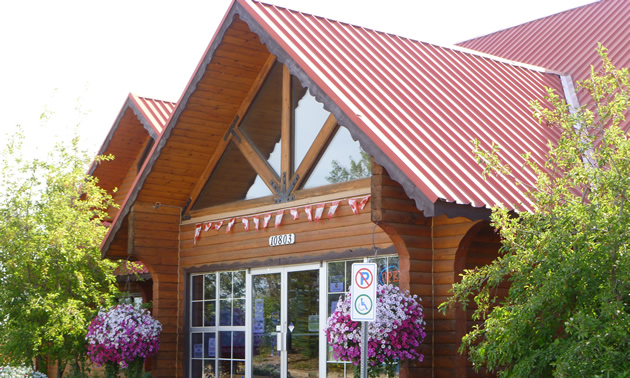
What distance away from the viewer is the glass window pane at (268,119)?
1247cm

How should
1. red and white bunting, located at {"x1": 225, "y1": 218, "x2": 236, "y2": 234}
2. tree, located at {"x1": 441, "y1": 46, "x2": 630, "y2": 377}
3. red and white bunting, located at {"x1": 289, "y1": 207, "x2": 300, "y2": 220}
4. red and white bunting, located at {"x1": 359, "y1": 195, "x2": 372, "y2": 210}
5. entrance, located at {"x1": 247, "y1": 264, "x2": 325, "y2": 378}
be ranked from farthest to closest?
1. red and white bunting, located at {"x1": 225, "y1": 218, "x2": 236, "y2": 234}
2. red and white bunting, located at {"x1": 289, "y1": 207, "x2": 300, "y2": 220}
3. entrance, located at {"x1": 247, "y1": 264, "x2": 325, "y2": 378}
4. red and white bunting, located at {"x1": 359, "y1": 195, "x2": 372, "y2": 210}
5. tree, located at {"x1": 441, "y1": 46, "x2": 630, "y2": 377}

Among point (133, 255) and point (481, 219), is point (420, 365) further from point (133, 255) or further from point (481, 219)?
point (133, 255)

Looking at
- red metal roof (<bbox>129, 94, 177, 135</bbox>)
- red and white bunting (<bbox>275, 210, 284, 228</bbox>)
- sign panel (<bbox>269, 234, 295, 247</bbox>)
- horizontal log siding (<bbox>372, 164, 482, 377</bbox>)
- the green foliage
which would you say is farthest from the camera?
red metal roof (<bbox>129, 94, 177, 135</bbox>)

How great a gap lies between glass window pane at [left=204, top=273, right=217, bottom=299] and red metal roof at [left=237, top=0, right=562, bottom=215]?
16.0 ft

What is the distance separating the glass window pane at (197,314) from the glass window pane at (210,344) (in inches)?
12.0

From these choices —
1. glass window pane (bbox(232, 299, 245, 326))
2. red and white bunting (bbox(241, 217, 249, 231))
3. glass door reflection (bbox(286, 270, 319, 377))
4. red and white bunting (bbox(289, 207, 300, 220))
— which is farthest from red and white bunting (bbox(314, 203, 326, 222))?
glass window pane (bbox(232, 299, 245, 326))

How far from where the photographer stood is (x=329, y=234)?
11125 millimetres

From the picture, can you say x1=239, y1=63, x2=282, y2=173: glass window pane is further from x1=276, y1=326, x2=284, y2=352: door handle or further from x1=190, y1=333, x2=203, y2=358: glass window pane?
x1=190, y1=333, x2=203, y2=358: glass window pane

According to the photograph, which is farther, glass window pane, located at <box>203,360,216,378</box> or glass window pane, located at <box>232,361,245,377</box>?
glass window pane, located at <box>203,360,216,378</box>

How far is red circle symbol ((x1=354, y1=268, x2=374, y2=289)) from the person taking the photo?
24.3 ft

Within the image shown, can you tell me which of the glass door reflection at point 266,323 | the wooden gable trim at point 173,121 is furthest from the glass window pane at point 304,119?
the glass door reflection at point 266,323

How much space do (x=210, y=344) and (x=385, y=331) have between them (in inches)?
226

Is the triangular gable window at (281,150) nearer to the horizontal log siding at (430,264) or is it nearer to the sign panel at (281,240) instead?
the sign panel at (281,240)

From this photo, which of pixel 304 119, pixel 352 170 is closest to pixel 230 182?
pixel 304 119
